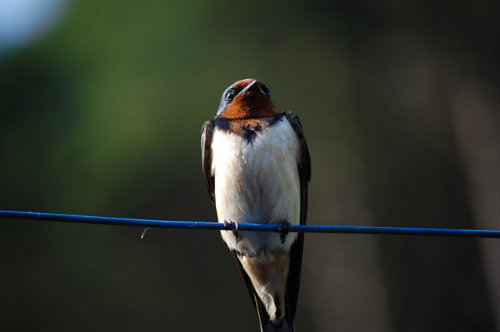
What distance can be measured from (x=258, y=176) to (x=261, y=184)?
2.8 inches

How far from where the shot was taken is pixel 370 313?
388 inches

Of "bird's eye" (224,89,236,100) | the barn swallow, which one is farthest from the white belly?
"bird's eye" (224,89,236,100)

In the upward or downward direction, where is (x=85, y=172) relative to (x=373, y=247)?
upward

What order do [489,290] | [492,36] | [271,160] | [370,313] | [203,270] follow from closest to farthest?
[271,160], [489,290], [492,36], [370,313], [203,270]

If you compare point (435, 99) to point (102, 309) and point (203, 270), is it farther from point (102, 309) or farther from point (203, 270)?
point (102, 309)

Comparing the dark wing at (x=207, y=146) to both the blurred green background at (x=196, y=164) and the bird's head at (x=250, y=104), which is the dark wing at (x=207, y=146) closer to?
the bird's head at (x=250, y=104)

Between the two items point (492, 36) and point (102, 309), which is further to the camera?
point (102, 309)

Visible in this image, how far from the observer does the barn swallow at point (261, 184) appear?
13.0 ft

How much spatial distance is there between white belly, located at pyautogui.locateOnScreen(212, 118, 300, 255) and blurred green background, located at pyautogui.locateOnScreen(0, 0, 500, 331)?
5610 millimetres

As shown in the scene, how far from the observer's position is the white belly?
394 cm

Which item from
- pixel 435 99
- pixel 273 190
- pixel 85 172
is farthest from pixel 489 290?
pixel 85 172

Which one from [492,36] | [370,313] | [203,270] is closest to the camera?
[492,36]

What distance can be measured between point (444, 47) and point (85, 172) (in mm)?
6303

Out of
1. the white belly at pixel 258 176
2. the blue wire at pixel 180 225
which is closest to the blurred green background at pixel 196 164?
the white belly at pixel 258 176
